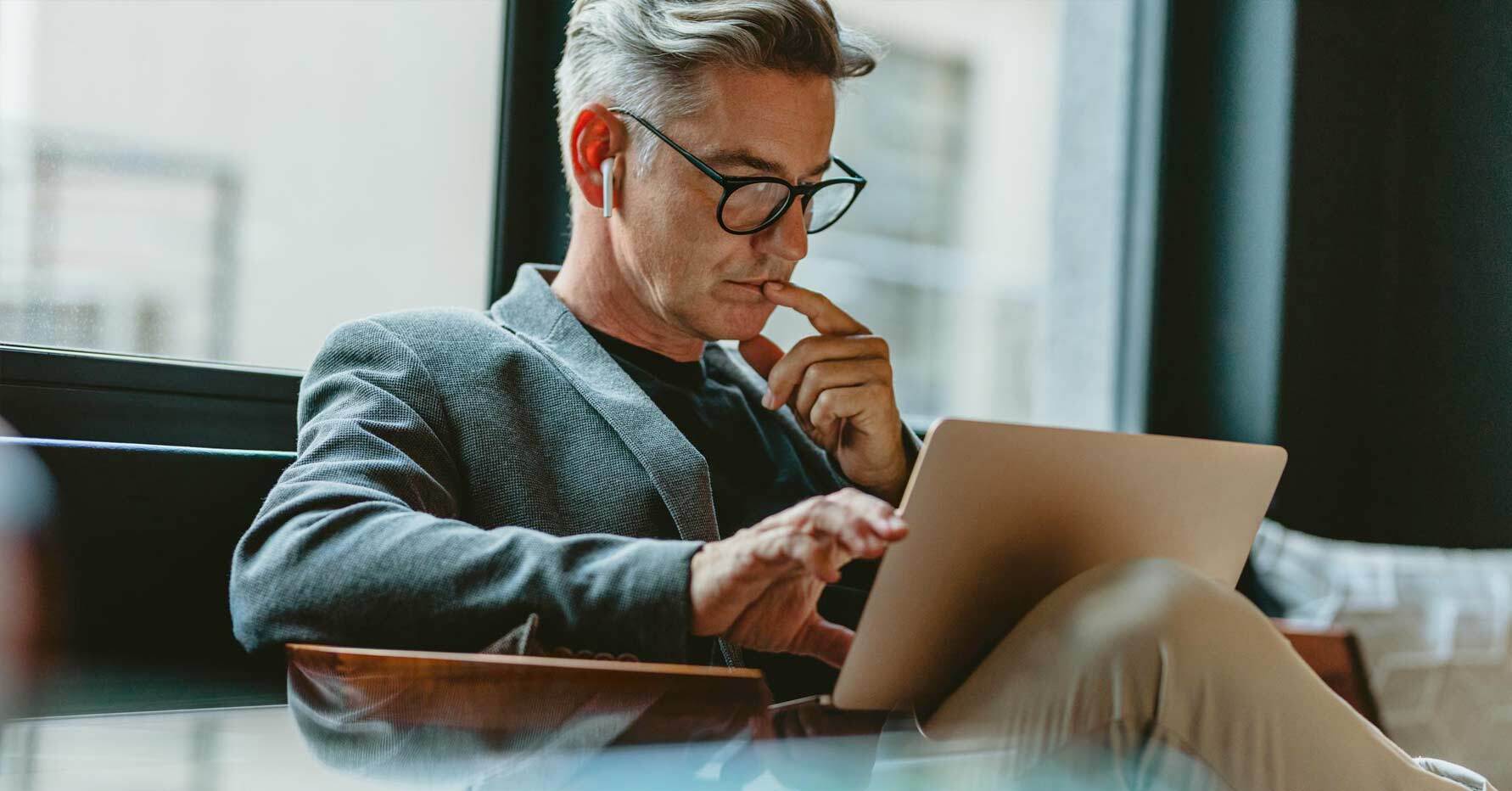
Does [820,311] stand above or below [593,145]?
below

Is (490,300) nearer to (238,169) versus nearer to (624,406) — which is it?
(238,169)

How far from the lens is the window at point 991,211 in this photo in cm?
276

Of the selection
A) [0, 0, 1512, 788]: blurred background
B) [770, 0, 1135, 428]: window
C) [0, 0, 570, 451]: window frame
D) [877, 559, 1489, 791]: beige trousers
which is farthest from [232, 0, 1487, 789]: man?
[770, 0, 1135, 428]: window

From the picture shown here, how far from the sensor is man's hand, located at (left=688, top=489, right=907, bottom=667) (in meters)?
0.79

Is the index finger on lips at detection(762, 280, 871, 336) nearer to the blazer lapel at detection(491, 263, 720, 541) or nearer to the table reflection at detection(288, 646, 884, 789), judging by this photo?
the blazer lapel at detection(491, 263, 720, 541)

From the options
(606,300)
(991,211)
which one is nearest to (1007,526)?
(606,300)

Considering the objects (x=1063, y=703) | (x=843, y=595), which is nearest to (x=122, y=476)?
(x=843, y=595)

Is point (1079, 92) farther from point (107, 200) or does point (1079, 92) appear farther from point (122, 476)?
point (122, 476)

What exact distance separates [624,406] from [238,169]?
79 centimetres

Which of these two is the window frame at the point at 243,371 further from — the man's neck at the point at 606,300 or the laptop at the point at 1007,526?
the laptop at the point at 1007,526

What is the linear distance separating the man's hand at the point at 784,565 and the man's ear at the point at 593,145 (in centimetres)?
62

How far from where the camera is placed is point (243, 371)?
1.51 meters

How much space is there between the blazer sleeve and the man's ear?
489 millimetres

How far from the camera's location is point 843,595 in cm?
140
